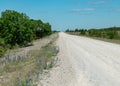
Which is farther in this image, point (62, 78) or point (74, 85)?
point (62, 78)

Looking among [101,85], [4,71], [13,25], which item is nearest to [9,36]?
[13,25]

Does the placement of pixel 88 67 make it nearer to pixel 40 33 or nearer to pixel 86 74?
pixel 86 74

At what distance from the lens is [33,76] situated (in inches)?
614

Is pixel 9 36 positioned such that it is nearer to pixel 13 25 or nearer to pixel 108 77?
pixel 13 25

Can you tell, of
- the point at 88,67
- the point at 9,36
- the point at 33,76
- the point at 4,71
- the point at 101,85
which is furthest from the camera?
the point at 9,36

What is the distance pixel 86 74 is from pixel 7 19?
38.8 meters

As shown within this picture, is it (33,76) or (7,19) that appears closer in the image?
(33,76)

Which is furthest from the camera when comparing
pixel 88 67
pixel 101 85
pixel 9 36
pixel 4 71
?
pixel 9 36

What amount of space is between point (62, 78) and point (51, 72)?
201cm

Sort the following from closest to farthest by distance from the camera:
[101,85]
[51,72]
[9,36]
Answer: [101,85], [51,72], [9,36]

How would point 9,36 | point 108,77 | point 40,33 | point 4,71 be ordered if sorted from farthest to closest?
1. point 40,33
2. point 9,36
3. point 4,71
4. point 108,77

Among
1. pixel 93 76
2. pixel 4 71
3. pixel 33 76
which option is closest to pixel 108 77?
pixel 93 76

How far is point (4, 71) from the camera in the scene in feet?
64.7

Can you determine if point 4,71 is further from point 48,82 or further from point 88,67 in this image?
point 48,82
